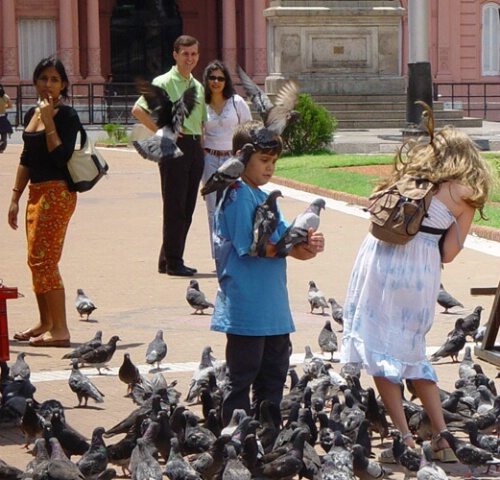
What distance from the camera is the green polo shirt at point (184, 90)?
41.8 feet

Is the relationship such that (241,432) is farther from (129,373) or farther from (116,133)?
(116,133)

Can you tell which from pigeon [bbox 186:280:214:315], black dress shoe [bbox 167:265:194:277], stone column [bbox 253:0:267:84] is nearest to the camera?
pigeon [bbox 186:280:214:315]

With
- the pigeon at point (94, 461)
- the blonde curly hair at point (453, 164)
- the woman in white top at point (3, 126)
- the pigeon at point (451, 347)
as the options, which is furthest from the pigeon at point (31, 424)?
the woman in white top at point (3, 126)

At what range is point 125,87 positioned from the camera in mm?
43438

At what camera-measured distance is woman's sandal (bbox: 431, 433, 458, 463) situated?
22.8 feet

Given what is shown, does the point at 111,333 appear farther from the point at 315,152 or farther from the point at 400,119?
the point at 400,119

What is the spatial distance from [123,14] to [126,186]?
1082 inches

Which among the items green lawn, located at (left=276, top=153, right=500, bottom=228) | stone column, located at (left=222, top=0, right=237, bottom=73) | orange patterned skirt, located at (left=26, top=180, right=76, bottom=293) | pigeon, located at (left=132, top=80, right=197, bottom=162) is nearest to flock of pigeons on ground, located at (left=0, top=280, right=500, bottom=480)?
orange patterned skirt, located at (left=26, top=180, right=76, bottom=293)

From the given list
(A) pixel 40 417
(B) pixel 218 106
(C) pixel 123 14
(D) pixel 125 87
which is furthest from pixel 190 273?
(C) pixel 123 14

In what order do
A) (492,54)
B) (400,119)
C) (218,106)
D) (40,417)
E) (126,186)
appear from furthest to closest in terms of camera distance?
(492,54)
(400,119)
(126,186)
(218,106)
(40,417)

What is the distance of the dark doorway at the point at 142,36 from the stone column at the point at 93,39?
11.2 feet

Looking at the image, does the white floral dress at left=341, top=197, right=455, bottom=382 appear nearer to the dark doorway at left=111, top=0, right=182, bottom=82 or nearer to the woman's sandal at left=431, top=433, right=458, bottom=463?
the woman's sandal at left=431, top=433, right=458, bottom=463

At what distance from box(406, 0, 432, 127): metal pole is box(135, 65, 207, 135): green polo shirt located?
14279mm

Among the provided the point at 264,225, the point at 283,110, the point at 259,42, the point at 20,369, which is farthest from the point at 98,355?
the point at 259,42
